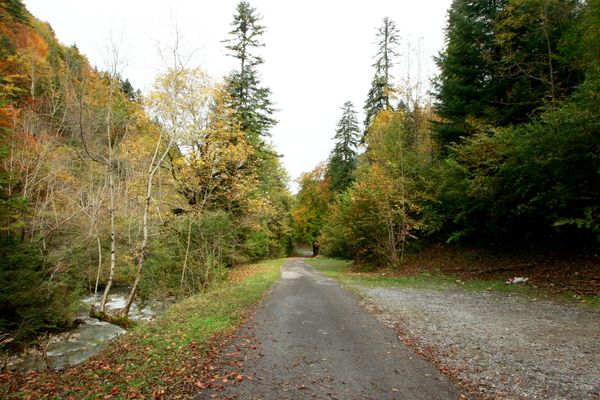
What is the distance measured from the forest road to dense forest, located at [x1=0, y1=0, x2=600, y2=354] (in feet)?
18.5

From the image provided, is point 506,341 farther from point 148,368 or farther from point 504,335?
point 148,368

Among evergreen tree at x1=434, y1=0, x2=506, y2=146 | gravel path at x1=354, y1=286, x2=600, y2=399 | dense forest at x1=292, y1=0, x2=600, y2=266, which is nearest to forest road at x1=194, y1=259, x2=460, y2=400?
gravel path at x1=354, y1=286, x2=600, y2=399

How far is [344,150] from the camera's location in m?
37.7

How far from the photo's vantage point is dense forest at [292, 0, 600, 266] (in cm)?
945

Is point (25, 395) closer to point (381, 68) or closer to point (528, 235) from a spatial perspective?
point (528, 235)

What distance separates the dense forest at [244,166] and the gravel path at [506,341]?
381 centimetres

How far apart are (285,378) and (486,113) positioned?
16.2 metres

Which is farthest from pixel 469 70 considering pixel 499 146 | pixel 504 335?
pixel 504 335

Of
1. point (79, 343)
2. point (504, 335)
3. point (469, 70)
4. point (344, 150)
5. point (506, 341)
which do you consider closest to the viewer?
point (506, 341)

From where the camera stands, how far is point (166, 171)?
1497 centimetres

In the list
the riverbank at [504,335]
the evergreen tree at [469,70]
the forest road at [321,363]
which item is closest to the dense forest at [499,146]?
the evergreen tree at [469,70]

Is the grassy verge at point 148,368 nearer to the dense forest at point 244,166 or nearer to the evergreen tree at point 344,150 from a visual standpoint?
the dense forest at point 244,166

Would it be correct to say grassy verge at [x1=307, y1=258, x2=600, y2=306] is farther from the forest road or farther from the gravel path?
the forest road

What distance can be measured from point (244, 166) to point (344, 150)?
22.7 metres
